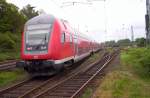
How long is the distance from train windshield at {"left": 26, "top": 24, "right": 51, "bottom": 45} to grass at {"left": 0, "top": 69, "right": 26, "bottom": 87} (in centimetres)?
229

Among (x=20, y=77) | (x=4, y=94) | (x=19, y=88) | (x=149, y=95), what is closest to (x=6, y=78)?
(x=20, y=77)

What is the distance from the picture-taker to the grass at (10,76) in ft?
53.3

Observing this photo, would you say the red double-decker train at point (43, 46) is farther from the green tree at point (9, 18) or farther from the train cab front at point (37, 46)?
the green tree at point (9, 18)

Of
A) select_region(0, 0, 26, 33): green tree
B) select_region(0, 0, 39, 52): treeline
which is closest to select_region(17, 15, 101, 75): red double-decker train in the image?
select_region(0, 0, 39, 52): treeline

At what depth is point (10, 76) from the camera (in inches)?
699

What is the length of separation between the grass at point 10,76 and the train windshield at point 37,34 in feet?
7.51

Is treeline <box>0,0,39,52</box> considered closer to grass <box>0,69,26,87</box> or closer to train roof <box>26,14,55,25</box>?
grass <box>0,69,26,87</box>

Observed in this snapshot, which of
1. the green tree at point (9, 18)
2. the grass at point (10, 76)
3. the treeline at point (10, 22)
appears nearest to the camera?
the grass at point (10, 76)

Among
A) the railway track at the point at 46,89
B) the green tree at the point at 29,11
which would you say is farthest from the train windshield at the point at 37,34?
the green tree at the point at 29,11

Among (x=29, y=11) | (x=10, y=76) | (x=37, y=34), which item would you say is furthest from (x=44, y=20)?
(x=29, y=11)

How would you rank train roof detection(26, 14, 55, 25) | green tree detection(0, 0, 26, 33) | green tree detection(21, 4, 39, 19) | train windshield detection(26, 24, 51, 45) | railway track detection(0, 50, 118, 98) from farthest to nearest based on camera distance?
green tree detection(21, 4, 39, 19)
green tree detection(0, 0, 26, 33)
train roof detection(26, 14, 55, 25)
train windshield detection(26, 24, 51, 45)
railway track detection(0, 50, 118, 98)

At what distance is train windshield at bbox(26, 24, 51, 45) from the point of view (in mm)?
16750

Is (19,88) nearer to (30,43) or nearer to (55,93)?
(55,93)

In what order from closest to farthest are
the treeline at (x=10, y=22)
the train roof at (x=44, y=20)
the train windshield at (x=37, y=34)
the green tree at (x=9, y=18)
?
the train windshield at (x=37, y=34), the train roof at (x=44, y=20), the treeline at (x=10, y=22), the green tree at (x=9, y=18)
